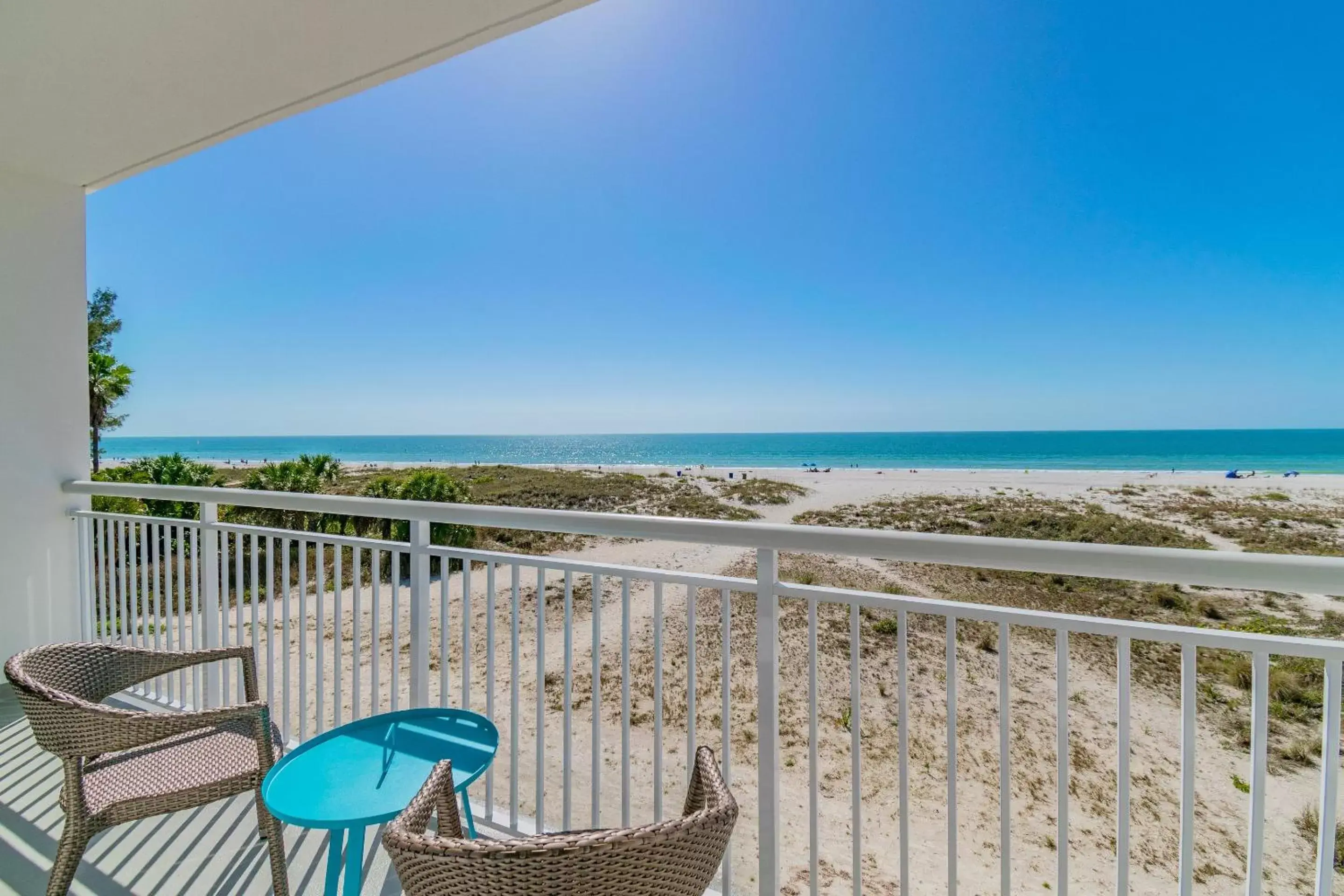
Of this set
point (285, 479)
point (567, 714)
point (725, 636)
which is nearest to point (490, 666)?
point (567, 714)

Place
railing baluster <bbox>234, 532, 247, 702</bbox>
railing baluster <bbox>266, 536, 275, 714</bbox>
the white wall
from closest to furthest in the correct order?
railing baluster <bbox>266, 536, 275, 714</bbox>
railing baluster <bbox>234, 532, 247, 702</bbox>
the white wall

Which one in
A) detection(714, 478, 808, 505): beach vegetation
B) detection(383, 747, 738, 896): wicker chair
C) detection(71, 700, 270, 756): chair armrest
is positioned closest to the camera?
detection(383, 747, 738, 896): wicker chair

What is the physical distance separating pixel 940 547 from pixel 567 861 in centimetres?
85

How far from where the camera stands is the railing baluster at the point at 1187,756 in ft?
3.37

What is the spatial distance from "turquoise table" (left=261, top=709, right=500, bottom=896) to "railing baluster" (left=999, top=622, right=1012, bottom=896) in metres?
1.03

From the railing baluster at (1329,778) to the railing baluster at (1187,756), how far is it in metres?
0.15

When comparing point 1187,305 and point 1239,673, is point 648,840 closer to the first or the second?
point 1239,673

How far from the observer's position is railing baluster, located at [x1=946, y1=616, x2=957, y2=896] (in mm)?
1220

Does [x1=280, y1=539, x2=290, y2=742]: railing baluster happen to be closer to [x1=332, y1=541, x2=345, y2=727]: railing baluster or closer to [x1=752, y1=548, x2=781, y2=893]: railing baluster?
[x1=332, y1=541, x2=345, y2=727]: railing baluster

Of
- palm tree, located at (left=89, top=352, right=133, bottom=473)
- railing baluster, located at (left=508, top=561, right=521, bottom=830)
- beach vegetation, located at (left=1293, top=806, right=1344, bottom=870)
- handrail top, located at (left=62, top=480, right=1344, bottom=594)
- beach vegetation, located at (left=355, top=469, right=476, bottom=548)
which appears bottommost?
beach vegetation, located at (left=1293, top=806, right=1344, bottom=870)

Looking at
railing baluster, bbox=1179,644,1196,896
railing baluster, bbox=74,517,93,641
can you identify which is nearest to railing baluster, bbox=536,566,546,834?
railing baluster, bbox=1179,644,1196,896

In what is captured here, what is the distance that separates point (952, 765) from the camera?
128 centimetres

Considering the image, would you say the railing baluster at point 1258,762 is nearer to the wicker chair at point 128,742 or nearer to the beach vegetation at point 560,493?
the wicker chair at point 128,742

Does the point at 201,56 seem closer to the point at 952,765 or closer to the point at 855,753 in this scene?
the point at 855,753
